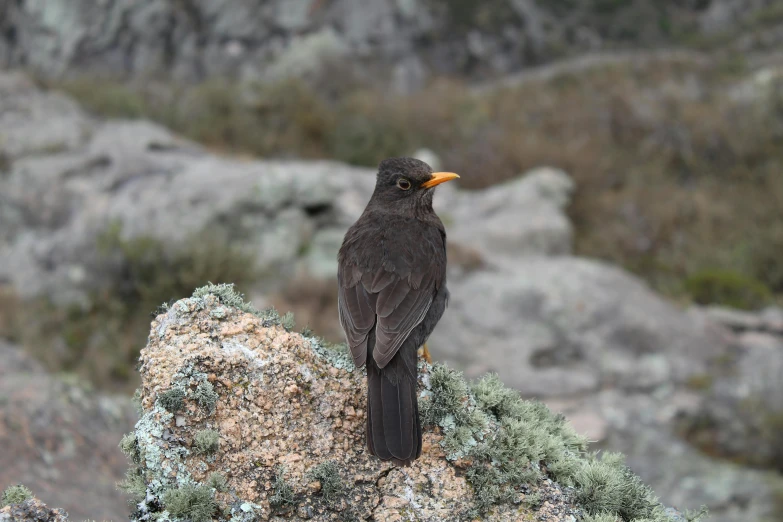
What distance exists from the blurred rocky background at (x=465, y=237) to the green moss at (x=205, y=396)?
74 cm

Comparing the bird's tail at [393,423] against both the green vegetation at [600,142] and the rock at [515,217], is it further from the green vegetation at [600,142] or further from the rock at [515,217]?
the green vegetation at [600,142]

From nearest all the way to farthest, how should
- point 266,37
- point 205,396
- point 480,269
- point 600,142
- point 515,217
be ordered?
1. point 205,396
2. point 480,269
3. point 515,217
4. point 600,142
5. point 266,37

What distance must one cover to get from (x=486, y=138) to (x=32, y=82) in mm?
9260

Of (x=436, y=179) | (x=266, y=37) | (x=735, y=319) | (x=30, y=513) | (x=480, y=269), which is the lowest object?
(x=30, y=513)

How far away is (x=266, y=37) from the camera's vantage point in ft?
75.0

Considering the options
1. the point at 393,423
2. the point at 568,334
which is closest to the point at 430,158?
the point at 568,334

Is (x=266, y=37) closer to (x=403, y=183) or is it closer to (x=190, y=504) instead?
(x=403, y=183)

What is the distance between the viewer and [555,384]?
740 centimetres

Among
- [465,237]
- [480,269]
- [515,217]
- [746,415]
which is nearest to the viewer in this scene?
[746,415]

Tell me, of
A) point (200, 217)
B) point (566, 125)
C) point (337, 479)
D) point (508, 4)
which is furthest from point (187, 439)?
point (508, 4)

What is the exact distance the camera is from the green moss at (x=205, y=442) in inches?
101

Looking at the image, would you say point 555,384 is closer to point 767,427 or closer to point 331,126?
point 767,427

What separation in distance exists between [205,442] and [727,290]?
895 centimetres

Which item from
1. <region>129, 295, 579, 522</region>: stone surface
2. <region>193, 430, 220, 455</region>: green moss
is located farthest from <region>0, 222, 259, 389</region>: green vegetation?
<region>193, 430, 220, 455</region>: green moss
